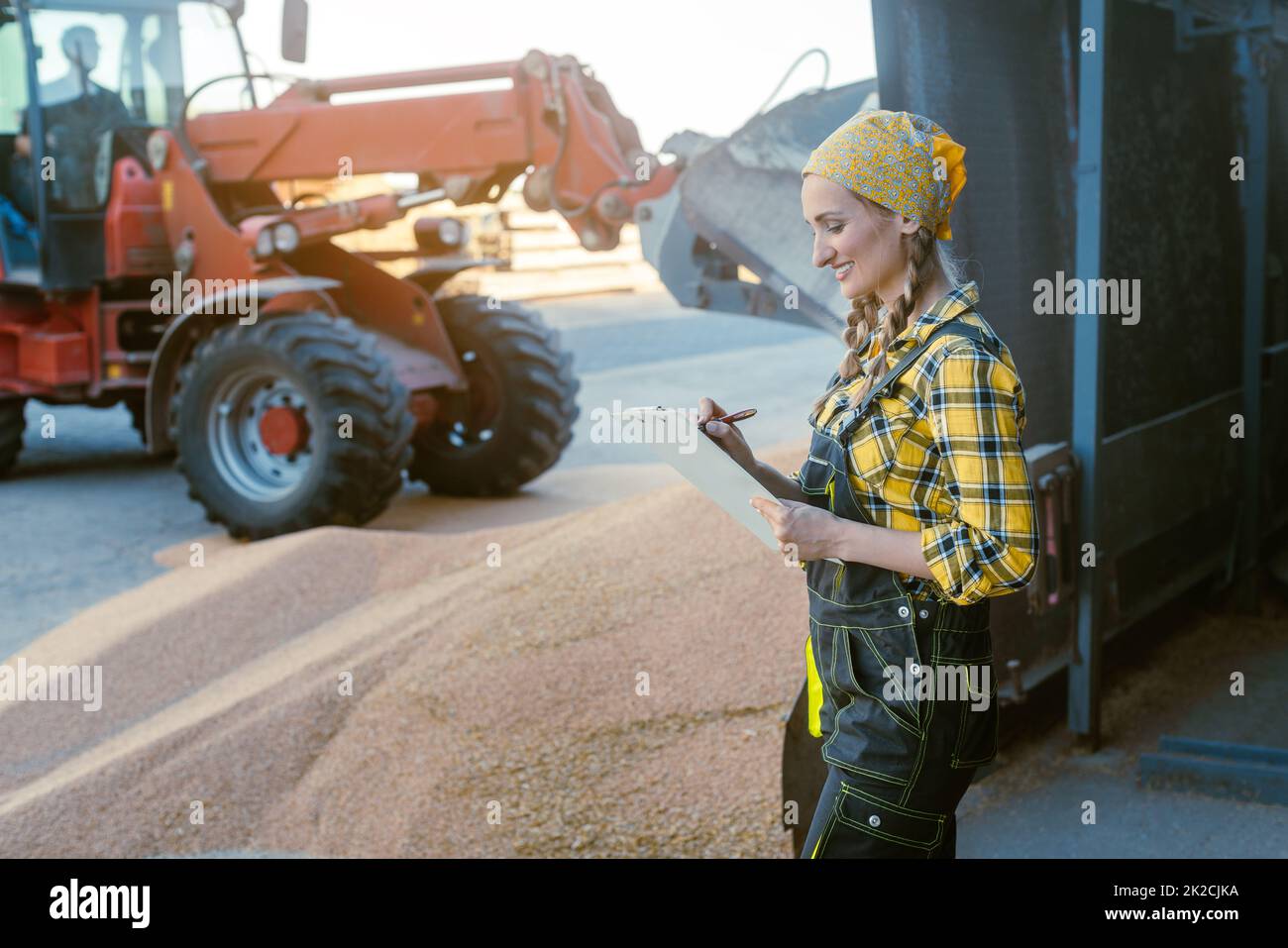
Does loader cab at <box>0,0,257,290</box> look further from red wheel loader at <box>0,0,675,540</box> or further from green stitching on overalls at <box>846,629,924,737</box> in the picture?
green stitching on overalls at <box>846,629,924,737</box>

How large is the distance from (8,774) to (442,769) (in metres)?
1.53

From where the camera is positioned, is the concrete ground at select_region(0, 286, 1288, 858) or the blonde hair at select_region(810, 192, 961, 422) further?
the concrete ground at select_region(0, 286, 1288, 858)

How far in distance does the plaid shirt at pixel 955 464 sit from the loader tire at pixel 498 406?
6.09m

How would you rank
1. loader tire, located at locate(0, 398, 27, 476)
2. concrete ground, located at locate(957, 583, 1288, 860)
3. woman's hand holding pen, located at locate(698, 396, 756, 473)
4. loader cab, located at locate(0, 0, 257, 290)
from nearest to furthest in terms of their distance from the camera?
woman's hand holding pen, located at locate(698, 396, 756, 473) → concrete ground, located at locate(957, 583, 1288, 860) → loader cab, located at locate(0, 0, 257, 290) → loader tire, located at locate(0, 398, 27, 476)

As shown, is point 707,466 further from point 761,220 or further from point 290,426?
point 290,426

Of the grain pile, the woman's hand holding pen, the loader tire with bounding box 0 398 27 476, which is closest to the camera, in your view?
the woman's hand holding pen

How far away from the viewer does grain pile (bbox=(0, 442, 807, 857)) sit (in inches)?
148

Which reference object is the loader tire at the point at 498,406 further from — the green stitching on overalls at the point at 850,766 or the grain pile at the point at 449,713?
the green stitching on overalls at the point at 850,766

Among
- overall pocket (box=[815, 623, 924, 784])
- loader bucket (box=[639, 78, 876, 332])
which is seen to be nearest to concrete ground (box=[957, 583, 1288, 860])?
overall pocket (box=[815, 623, 924, 784])

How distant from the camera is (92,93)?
8680 mm

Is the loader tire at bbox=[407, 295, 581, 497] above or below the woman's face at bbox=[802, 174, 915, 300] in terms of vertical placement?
below

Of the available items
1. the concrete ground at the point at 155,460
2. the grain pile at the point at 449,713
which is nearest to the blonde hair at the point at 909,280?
the grain pile at the point at 449,713

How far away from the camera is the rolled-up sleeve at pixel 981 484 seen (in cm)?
184

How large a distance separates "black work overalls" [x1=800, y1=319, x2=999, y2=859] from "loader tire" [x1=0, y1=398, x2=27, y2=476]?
27.4ft
